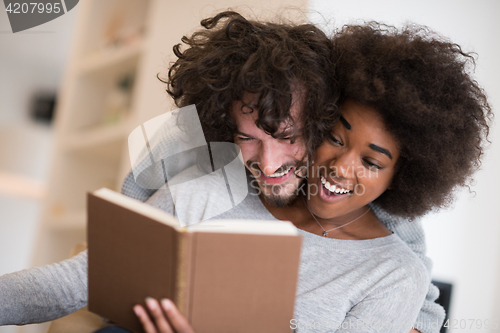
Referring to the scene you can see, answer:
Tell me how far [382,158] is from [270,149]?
0.27 m

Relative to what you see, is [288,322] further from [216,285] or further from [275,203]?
[275,203]

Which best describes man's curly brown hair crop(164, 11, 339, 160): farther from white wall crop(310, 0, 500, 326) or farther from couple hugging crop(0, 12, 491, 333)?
white wall crop(310, 0, 500, 326)

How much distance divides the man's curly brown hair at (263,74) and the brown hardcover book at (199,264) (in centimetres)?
38

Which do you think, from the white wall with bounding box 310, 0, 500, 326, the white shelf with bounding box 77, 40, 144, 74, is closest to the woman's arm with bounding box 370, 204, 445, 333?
the white wall with bounding box 310, 0, 500, 326

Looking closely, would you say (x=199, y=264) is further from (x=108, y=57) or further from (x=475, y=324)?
(x=108, y=57)

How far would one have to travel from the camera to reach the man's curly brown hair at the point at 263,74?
1.04 meters

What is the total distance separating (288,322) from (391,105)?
544 mm

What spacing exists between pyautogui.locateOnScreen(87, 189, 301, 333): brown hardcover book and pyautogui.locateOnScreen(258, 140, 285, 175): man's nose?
338 millimetres

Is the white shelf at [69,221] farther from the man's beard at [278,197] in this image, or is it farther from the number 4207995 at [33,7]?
the man's beard at [278,197]

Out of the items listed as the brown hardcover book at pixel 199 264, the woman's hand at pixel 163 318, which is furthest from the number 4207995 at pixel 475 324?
the woman's hand at pixel 163 318

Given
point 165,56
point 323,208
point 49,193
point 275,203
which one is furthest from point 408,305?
point 49,193

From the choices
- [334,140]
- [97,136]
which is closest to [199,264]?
[334,140]

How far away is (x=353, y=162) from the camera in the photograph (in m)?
1.08

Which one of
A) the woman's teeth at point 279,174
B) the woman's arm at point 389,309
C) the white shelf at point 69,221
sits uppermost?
the woman's teeth at point 279,174
